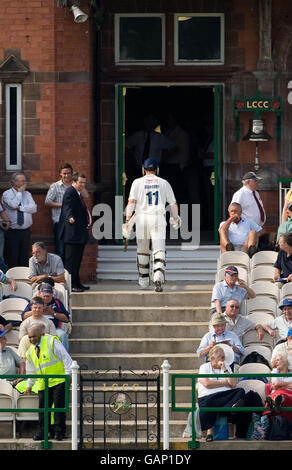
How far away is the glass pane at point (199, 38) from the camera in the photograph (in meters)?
24.3

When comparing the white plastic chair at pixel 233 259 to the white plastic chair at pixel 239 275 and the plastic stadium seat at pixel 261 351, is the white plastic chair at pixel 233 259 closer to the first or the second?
the white plastic chair at pixel 239 275

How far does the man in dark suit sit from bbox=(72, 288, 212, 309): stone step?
31 cm

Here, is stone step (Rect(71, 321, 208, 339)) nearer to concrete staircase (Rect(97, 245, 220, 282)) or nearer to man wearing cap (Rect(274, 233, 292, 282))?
man wearing cap (Rect(274, 233, 292, 282))

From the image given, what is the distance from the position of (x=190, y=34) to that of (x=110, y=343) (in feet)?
19.2

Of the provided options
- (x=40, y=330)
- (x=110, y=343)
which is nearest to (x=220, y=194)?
(x=110, y=343)

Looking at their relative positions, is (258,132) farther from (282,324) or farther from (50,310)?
(50,310)

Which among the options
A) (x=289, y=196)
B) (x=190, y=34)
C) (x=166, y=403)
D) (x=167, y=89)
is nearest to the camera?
(x=166, y=403)

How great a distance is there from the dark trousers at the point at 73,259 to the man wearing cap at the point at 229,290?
2385 millimetres

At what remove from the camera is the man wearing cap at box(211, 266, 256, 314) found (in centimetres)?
2020

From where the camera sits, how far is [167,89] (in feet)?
85.4

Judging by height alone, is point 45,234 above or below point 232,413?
above

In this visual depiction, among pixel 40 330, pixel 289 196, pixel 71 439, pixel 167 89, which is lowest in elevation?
pixel 71 439

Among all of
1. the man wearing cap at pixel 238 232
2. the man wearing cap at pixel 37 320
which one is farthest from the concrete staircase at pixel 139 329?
the man wearing cap at pixel 37 320

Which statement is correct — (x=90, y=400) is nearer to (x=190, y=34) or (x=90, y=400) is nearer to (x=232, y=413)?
(x=232, y=413)
